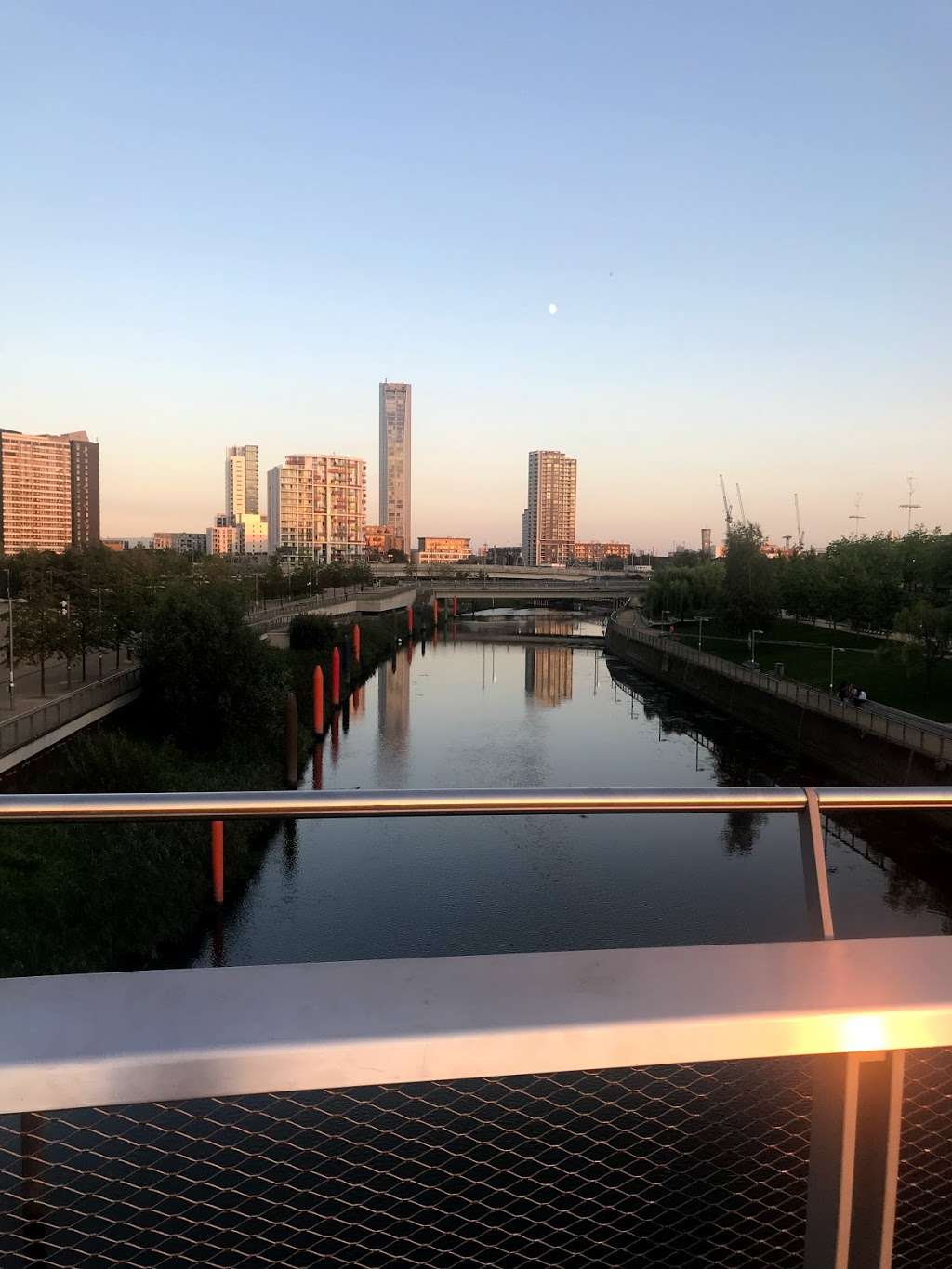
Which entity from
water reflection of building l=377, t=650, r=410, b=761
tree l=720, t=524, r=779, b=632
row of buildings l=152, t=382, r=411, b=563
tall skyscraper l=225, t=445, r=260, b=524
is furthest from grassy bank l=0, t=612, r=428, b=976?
tall skyscraper l=225, t=445, r=260, b=524

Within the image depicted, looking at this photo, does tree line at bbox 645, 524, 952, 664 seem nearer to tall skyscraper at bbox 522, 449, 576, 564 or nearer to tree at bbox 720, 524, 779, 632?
tree at bbox 720, 524, 779, 632

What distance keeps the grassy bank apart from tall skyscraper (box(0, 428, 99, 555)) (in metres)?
80.8

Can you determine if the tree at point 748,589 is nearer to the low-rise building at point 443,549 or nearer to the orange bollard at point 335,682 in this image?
the orange bollard at point 335,682

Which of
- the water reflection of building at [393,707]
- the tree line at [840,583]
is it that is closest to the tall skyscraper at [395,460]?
the tree line at [840,583]

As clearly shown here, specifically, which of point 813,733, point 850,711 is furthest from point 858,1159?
point 813,733

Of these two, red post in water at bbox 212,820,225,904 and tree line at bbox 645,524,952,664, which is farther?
tree line at bbox 645,524,952,664

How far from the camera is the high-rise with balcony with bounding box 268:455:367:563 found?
125250mm

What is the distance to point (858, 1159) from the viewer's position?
4.33 ft

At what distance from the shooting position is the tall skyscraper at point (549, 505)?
184 metres

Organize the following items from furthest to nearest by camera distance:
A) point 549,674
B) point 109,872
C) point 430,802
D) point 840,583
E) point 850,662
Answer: point 549,674, point 840,583, point 850,662, point 109,872, point 430,802

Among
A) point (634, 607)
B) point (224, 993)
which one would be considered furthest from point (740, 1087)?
point (634, 607)

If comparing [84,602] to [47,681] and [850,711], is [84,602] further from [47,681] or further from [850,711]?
[850,711]

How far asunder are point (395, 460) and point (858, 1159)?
178 metres

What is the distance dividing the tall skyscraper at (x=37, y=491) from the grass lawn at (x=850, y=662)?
68.7 meters
